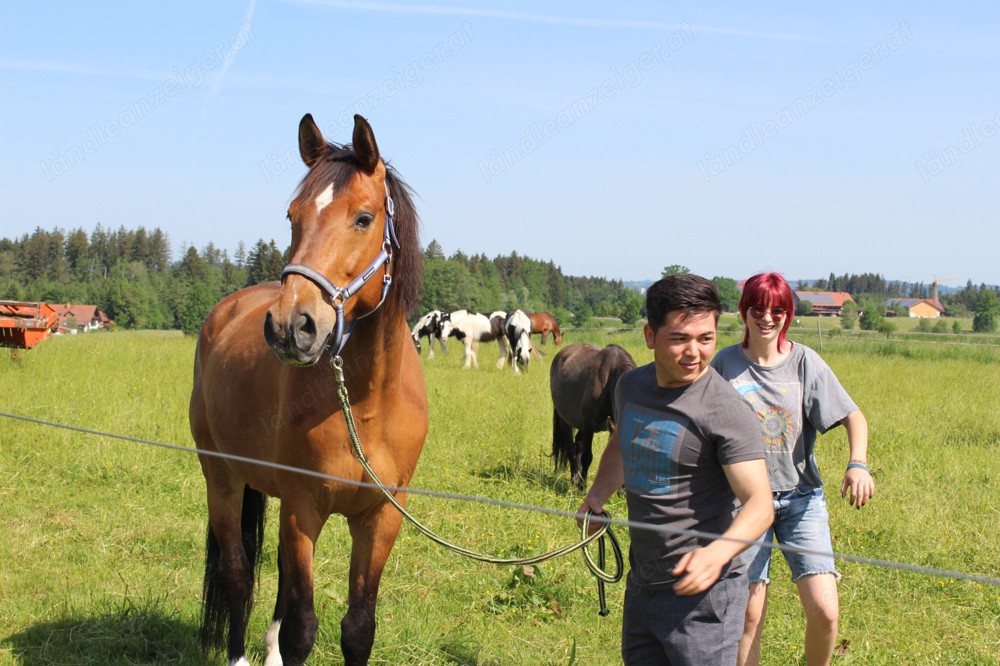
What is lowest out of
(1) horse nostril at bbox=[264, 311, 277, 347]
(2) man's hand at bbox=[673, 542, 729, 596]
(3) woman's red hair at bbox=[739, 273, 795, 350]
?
(2) man's hand at bbox=[673, 542, 729, 596]

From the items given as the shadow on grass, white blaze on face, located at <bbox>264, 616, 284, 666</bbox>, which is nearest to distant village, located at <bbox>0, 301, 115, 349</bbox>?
the shadow on grass

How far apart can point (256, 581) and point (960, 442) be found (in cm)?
818

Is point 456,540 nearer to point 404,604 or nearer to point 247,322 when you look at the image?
point 404,604

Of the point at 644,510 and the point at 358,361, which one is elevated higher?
the point at 358,361

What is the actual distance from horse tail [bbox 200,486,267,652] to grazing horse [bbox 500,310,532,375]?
14404mm

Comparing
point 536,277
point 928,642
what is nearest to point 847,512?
point 928,642

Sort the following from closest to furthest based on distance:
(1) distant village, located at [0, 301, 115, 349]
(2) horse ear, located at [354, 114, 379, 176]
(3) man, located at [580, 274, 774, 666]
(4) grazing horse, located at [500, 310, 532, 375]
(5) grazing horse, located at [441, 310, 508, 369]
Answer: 1. (3) man, located at [580, 274, 774, 666]
2. (2) horse ear, located at [354, 114, 379, 176]
3. (1) distant village, located at [0, 301, 115, 349]
4. (4) grazing horse, located at [500, 310, 532, 375]
5. (5) grazing horse, located at [441, 310, 508, 369]

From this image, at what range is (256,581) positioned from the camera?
4.80 metres

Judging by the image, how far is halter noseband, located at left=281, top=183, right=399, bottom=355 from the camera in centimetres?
282

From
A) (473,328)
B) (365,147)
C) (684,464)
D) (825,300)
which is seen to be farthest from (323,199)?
(825,300)

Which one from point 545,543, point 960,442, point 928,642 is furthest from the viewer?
point 960,442

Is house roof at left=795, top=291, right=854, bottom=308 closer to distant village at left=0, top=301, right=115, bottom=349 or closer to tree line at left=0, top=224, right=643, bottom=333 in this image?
tree line at left=0, top=224, right=643, bottom=333

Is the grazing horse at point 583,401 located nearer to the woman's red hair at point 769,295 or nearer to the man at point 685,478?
the woman's red hair at point 769,295

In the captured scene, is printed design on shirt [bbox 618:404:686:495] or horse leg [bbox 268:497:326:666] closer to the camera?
printed design on shirt [bbox 618:404:686:495]
